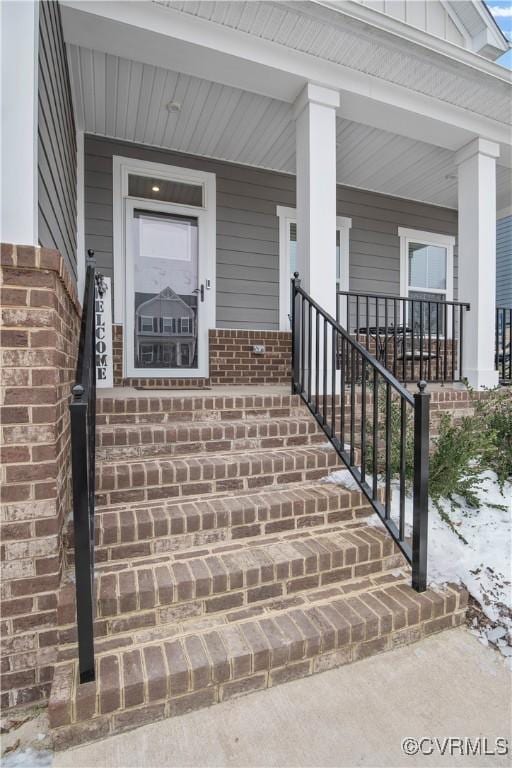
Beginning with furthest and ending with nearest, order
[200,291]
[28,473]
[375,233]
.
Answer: [375,233] < [200,291] < [28,473]

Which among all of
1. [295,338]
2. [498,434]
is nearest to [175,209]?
[295,338]

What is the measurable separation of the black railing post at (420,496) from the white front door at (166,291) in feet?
9.34

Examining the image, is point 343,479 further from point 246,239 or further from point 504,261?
point 504,261

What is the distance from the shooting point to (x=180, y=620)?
160 centimetres

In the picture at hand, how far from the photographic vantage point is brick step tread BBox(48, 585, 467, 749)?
1.27 metres

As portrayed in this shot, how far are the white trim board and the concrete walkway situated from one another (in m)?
3.21

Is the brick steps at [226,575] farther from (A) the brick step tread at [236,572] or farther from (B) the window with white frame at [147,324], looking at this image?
(B) the window with white frame at [147,324]

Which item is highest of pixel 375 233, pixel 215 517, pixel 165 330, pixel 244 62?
pixel 244 62

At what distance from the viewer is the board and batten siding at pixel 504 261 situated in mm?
9414

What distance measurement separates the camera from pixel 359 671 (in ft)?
5.06

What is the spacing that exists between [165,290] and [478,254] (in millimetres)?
3143

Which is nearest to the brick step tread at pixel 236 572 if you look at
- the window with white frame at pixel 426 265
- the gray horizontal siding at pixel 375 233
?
the gray horizontal siding at pixel 375 233

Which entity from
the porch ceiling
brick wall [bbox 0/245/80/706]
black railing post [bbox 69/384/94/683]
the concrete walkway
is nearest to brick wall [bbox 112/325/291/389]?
the porch ceiling

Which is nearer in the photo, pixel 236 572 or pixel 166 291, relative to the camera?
pixel 236 572
